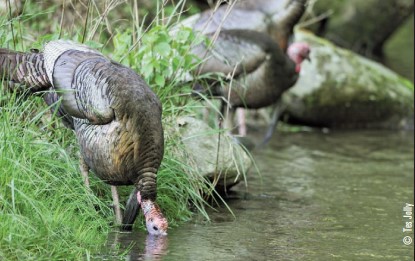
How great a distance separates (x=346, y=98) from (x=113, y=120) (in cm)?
608

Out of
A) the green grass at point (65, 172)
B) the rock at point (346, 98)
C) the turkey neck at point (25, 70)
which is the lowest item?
the rock at point (346, 98)

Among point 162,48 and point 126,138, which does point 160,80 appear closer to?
point 162,48

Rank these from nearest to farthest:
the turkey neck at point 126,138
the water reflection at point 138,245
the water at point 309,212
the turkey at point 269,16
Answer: the water reflection at point 138,245 → the turkey neck at point 126,138 → the water at point 309,212 → the turkey at point 269,16

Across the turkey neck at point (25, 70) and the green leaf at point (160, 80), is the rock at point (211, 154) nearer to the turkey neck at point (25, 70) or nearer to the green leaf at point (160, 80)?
the green leaf at point (160, 80)

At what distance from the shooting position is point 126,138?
5.27 meters

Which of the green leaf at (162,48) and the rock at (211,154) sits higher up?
the green leaf at (162,48)

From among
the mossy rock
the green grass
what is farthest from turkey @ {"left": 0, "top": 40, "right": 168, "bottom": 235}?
the mossy rock

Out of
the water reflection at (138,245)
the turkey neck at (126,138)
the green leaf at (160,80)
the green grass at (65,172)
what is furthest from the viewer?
the green leaf at (160,80)

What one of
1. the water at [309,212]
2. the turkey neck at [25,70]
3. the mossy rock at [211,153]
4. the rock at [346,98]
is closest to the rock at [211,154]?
the mossy rock at [211,153]

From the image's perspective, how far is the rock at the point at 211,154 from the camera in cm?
648

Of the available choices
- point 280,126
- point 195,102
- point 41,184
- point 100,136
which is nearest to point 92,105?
point 100,136

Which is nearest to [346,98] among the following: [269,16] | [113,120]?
[269,16]

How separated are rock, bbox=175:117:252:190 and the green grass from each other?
0.09 meters

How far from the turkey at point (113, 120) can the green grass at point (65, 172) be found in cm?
19
